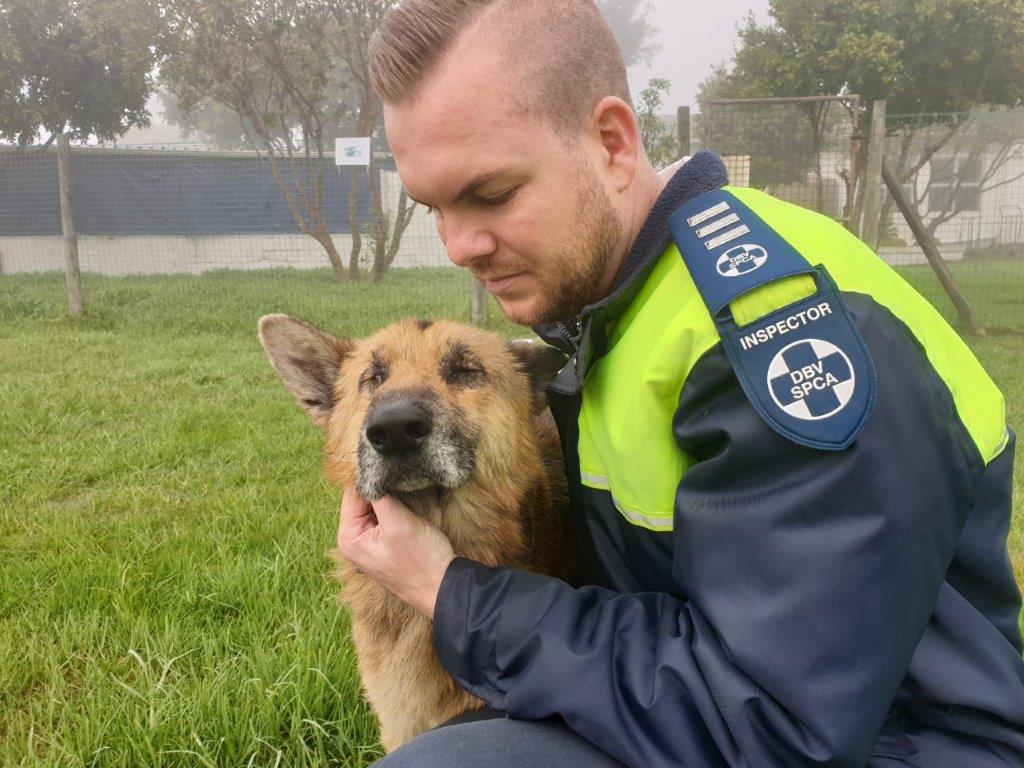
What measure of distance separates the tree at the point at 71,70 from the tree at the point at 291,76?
70.0 inches

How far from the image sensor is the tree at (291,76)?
470 inches

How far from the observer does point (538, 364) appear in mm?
2494

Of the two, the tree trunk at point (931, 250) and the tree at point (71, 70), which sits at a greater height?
the tree at point (71, 70)

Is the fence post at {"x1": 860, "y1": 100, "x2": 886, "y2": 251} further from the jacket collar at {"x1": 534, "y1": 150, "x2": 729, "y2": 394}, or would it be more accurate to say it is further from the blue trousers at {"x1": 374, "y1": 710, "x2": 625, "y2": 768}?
the blue trousers at {"x1": 374, "y1": 710, "x2": 625, "y2": 768}

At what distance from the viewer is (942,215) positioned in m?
8.54

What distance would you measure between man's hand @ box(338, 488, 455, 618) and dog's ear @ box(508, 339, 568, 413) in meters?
0.70

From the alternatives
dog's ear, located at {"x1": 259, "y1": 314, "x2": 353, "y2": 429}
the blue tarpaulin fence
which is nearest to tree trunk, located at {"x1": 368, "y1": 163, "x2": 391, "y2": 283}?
the blue tarpaulin fence

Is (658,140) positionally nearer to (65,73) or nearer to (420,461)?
(420,461)

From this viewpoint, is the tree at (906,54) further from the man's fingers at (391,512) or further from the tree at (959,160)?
the man's fingers at (391,512)

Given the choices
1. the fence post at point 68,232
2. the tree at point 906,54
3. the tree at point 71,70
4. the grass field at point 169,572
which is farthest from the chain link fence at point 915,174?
the tree at point 71,70

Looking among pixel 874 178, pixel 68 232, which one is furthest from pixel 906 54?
pixel 68 232

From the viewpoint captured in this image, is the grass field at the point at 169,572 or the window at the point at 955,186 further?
the window at the point at 955,186

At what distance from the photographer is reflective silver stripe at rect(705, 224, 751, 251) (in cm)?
132

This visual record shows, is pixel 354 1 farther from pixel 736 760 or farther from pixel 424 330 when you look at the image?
pixel 736 760
